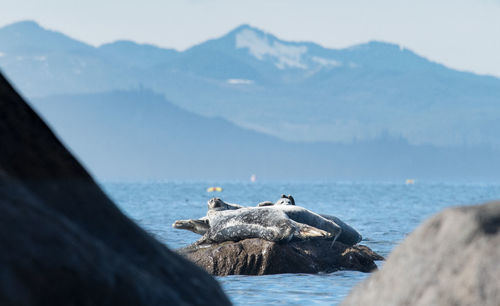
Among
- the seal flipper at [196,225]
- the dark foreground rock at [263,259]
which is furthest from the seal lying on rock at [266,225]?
the seal flipper at [196,225]

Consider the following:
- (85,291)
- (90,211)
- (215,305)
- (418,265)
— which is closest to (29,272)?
(85,291)

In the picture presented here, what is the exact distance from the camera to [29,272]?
3.44 meters

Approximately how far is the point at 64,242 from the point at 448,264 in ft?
6.02

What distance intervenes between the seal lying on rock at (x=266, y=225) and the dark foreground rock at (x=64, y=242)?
8.50 meters

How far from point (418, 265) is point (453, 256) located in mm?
199

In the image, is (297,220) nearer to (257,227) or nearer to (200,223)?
(257,227)

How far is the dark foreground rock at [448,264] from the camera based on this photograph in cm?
381

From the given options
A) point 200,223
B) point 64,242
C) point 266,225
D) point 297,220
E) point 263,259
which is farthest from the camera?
point 200,223

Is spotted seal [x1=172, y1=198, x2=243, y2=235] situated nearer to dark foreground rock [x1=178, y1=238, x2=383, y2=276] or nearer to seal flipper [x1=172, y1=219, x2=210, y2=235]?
seal flipper [x1=172, y1=219, x2=210, y2=235]

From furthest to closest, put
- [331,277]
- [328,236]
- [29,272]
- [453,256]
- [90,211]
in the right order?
[328,236]
[331,277]
[90,211]
[453,256]
[29,272]

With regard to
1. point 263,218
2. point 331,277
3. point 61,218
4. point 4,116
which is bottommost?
point 331,277

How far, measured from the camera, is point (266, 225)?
13461 millimetres

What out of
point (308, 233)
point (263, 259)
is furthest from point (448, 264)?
point (308, 233)

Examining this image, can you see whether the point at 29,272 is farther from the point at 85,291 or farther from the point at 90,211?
the point at 90,211
